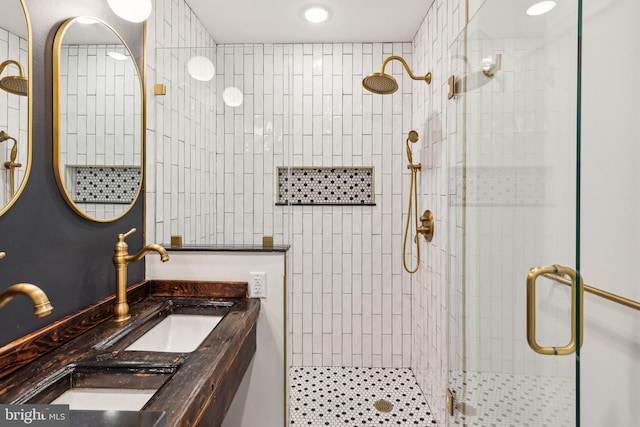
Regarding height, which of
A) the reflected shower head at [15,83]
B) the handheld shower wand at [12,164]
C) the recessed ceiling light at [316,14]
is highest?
the recessed ceiling light at [316,14]

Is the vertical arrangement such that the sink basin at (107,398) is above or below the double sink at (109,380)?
below

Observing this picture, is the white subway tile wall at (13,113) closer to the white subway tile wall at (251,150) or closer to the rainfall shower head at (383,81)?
the white subway tile wall at (251,150)

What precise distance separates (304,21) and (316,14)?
133 millimetres

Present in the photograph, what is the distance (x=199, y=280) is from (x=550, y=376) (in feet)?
4.80

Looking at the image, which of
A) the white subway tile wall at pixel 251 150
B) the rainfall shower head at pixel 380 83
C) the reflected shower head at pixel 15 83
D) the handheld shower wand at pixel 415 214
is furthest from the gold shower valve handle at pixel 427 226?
the reflected shower head at pixel 15 83

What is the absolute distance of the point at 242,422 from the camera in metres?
1.74

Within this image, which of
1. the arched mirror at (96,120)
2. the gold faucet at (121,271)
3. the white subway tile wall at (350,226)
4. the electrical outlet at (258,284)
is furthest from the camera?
the white subway tile wall at (350,226)

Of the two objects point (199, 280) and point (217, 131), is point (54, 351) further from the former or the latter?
point (217, 131)

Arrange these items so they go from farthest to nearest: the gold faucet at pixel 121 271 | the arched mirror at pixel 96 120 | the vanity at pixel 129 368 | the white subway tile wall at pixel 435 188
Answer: the white subway tile wall at pixel 435 188 < the gold faucet at pixel 121 271 < the arched mirror at pixel 96 120 < the vanity at pixel 129 368

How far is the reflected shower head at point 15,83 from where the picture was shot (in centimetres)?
94

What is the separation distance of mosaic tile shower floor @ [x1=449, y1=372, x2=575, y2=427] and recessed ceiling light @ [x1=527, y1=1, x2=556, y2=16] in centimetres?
83

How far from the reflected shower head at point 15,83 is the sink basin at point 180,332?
0.91m

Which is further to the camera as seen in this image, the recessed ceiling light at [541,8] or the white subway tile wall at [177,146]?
the white subway tile wall at [177,146]

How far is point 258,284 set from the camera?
168cm
